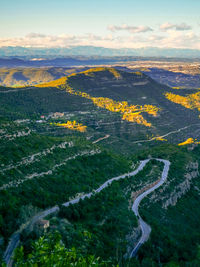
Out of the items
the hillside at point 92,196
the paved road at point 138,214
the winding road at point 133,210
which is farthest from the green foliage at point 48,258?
the paved road at point 138,214

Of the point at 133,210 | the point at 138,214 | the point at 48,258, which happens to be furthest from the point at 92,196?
the point at 48,258

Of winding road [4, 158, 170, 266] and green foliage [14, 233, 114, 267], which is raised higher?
green foliage [14, 233, 114, 267]

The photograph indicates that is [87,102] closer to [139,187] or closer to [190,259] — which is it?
[139,187]

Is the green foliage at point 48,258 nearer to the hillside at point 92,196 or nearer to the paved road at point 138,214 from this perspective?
the hillside at point 92,196

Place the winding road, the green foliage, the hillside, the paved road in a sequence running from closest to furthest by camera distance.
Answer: the green foliage < the winding road < the hillside < the paved road

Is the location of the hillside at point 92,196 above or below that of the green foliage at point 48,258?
below

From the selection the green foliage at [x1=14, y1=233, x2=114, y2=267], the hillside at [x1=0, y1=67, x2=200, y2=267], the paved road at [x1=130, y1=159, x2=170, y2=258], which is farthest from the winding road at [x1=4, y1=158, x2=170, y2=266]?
the green foliage at [x1=14, y1=233, x2=114, y2=267]

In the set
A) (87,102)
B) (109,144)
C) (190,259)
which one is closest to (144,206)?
(190,259)

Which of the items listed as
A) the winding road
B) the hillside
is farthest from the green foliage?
the winding road

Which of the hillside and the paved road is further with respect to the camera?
the paved road

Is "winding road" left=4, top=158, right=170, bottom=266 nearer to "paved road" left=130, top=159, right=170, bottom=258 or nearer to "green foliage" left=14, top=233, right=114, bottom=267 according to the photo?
"paved road" left=130, top=159, right=170, bottom=258

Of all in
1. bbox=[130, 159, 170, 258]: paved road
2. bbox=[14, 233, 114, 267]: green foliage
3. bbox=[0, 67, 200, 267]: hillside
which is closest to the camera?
bbox=[14, 233, 114, 267]: green foliage

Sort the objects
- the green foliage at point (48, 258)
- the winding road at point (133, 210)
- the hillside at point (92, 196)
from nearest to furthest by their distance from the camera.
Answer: the green foliage at point (48, 258)
the winding road at point (133, 210)
the hillside at point (92, 196)
